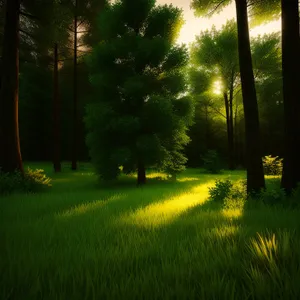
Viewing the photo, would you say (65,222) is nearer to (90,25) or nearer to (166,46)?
(166,46)

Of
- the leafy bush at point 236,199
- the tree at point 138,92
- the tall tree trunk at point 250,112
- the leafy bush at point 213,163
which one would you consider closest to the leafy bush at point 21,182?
the tree at point 138,92

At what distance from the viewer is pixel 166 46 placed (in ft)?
38.7

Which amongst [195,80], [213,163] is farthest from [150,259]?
[195,80]

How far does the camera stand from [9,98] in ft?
31.3

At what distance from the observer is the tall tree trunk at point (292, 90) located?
617 centimetres

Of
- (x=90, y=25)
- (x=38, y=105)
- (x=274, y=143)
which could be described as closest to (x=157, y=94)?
(x=90, y=25)

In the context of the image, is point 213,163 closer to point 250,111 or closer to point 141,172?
point 141,172

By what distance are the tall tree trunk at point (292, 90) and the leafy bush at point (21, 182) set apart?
8670 millimetres

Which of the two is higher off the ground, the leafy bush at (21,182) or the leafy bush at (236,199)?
the leafy bush at (21,182)

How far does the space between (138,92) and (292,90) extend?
284 inches

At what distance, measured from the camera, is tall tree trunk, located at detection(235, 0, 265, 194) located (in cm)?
666

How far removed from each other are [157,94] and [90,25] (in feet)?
40.4

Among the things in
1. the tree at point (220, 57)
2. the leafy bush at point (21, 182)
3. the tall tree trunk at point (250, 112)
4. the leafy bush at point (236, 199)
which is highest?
the tree at point (220, 57)

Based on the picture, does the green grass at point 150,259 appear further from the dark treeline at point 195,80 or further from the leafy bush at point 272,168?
the leafy bush at point 272,168
